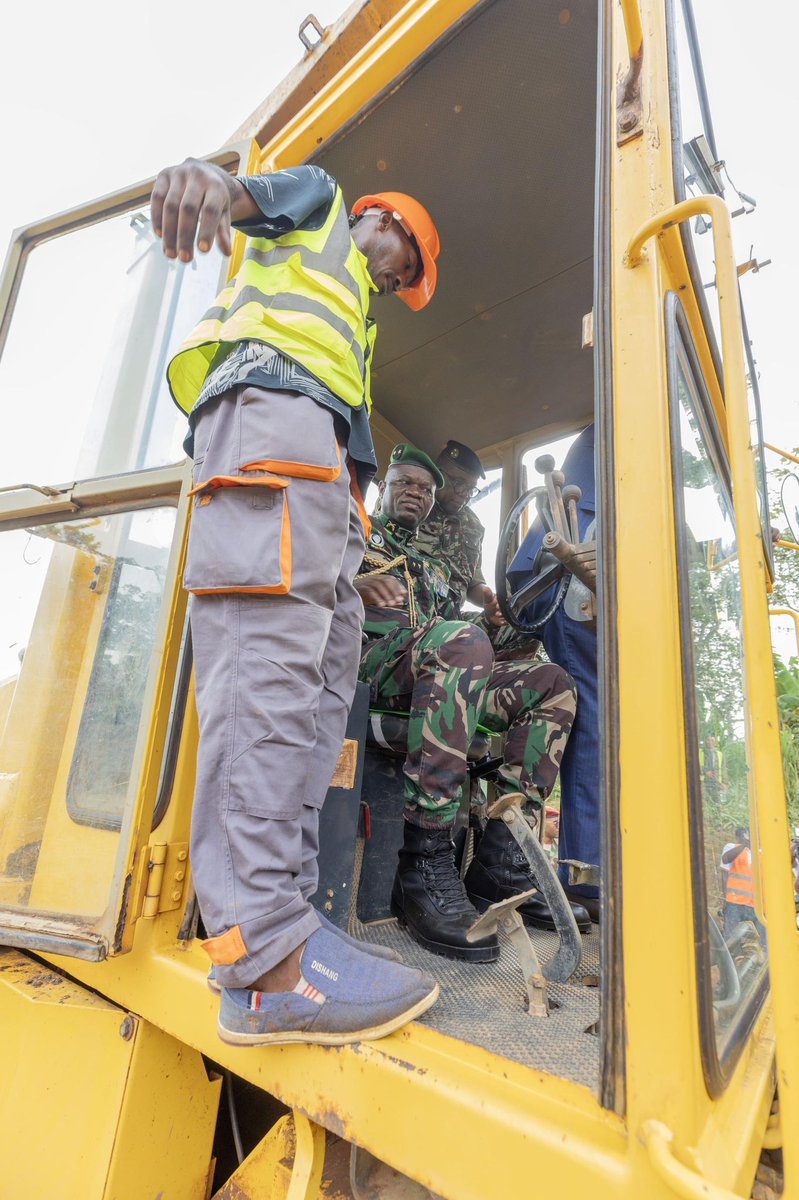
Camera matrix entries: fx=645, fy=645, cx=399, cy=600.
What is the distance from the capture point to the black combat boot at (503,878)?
1620 mm

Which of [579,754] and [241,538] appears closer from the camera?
[241,538]

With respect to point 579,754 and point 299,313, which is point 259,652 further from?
point 579,754

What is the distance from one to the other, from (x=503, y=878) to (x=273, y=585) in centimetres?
115

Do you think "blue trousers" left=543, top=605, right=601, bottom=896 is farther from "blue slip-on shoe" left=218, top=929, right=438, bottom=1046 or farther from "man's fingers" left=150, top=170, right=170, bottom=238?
"man's fingers" left=150, top=170, right=170, bottom=238

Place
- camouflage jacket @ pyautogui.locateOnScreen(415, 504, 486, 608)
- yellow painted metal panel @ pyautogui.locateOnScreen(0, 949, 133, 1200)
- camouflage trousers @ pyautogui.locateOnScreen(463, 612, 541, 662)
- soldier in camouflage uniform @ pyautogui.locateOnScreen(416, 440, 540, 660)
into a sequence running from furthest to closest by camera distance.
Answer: camouflage jacket @ pyautogui.locateOnScreen(415, 504, 486, 608) < soldier in camouflage uniform @ pyautogui.locateOnScreen(416, 440, 540, 660) < camouflage trousers @ pyautogui.locateOnScreen(463, 612, 541, 662) < yellow painted metal panel @ pyautogui.locateOnScreen(0, 949, 133, 1200)

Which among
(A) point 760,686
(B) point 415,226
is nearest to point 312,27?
(B) point 415,226

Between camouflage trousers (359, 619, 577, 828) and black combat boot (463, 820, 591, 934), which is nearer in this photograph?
camouflage trousers (359, 619, 577, 828)

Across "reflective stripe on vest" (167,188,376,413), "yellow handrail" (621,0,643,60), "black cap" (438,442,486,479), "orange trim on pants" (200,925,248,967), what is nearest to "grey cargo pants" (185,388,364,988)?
"orange trim on pants" (200,925,248,967)

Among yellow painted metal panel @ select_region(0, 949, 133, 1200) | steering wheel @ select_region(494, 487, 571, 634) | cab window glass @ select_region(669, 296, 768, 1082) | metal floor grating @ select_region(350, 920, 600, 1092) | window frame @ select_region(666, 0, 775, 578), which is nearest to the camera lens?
cab window glass @ select_region(669, 296, 768, 1082)

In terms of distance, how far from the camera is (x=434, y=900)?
1452 millimetres

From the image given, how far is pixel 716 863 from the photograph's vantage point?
36.6 inches

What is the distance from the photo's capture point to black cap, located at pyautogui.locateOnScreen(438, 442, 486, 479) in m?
2.77

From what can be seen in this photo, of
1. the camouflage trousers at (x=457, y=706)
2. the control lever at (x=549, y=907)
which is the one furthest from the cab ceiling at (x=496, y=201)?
the control lever at (x=549, y=907)

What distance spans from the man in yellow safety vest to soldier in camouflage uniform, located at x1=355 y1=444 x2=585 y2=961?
0.33 meters
